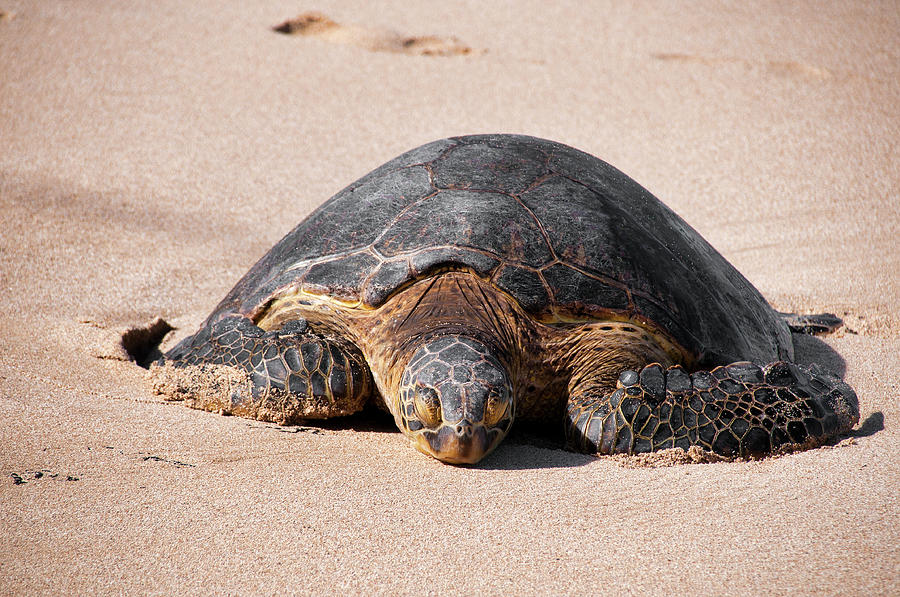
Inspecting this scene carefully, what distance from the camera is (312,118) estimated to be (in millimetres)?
7816

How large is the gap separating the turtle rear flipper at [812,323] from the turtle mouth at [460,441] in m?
2.75

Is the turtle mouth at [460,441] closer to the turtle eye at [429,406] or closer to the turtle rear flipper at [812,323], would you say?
the turtle eye at [429,406]

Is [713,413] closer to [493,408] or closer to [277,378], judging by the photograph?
[493,408]

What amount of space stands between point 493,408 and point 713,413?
852 millimetres

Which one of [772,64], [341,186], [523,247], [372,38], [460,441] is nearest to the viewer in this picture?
[460,441]

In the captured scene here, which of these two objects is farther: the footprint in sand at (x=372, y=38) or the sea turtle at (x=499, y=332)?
the footprint in sand at (x=372, y=38)

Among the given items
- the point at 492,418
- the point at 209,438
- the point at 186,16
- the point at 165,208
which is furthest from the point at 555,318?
the point at 186,16

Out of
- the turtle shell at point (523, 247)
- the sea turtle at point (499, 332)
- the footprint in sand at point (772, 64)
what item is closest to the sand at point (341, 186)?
the footprint in sand at point (772, 64)

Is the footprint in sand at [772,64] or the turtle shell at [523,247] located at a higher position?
the footprint in sand at [772,64]

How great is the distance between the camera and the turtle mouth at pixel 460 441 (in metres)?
2.54

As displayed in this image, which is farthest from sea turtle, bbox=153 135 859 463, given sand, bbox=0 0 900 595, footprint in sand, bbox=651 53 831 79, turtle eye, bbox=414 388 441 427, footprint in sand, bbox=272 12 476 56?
footprint in sand, bbox=651 53 831 79

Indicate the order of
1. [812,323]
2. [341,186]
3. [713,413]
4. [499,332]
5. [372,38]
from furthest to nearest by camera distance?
[372,38], [341,186], [812,323], [499,332], [713,413]

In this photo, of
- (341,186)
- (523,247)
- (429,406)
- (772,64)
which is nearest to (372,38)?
(341,186)

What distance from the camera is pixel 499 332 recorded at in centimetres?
295
